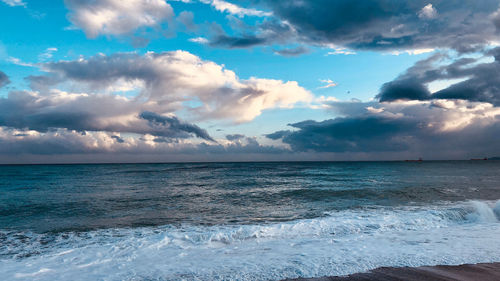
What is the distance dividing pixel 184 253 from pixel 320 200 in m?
14.9

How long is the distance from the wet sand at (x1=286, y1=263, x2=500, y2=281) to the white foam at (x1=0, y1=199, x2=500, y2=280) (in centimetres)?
34

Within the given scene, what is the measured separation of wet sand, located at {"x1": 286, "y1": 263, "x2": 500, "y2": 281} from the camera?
6.36 meters

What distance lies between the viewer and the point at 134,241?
34.1 feet

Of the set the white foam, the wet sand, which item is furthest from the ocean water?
the wet sand

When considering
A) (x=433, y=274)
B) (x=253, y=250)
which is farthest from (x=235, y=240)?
(x=433, y=274)

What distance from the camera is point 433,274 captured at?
660cm

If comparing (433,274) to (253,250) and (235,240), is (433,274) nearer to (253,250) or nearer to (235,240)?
(253,250)

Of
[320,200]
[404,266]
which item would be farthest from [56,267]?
[320,200]

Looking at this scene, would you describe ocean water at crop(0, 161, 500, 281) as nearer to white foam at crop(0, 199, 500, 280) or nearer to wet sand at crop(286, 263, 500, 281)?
white foam at crop(0, 199, 500, 280)

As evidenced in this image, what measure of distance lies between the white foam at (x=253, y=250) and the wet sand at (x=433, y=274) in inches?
13.3

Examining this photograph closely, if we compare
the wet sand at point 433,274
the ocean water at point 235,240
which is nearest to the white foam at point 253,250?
the ocean water at point 235,240

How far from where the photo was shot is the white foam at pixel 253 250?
283 inches

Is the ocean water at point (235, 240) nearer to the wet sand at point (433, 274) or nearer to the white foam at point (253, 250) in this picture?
the white foam at point (253, 250)

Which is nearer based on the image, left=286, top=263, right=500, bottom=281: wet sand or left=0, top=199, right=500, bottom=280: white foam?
left=286, top=263, right=500, bottom=281: wet sand
